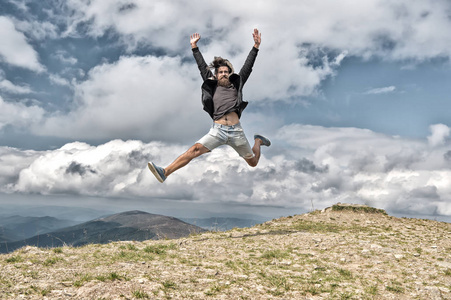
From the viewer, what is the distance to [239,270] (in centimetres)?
688

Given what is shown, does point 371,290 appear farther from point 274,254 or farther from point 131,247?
point 131,247

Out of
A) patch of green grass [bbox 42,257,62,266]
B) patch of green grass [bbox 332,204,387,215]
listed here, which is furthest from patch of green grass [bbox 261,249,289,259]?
patch of green grass [bbox 332,204,387,215]

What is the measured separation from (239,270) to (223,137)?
3.63 meters

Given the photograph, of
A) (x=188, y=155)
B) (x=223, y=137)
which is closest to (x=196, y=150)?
(x=188, y=155)

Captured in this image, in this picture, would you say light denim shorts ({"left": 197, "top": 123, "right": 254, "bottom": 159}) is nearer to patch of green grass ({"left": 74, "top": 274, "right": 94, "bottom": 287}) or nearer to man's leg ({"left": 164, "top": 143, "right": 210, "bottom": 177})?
man's leg ({"left": 164, "top": 143, "right": 210, "bottom": 177})

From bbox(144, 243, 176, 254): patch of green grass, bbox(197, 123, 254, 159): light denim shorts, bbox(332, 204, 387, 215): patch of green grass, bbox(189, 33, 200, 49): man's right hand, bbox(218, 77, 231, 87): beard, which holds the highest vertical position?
bbox(189, 33, 200, 49): man's right hand

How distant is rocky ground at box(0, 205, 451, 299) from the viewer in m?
5.45

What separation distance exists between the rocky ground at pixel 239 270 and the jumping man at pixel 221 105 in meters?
2.43

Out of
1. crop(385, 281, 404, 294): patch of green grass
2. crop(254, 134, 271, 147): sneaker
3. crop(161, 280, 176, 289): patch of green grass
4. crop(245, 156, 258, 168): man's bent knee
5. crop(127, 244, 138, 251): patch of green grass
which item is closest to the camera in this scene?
crop(161, 280, 176, 289): patch of green grass

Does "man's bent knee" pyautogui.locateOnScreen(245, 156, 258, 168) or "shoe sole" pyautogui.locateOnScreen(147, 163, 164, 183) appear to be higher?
→ "man's bent knee" pyautogui.locateOnScreen(245, 156, 258, 168)

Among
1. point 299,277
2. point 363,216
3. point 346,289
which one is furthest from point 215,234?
point 363,216

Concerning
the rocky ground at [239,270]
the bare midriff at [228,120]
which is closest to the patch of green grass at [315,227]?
the rocky ground at [239,270]

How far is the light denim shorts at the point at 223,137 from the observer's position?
9.18 meters

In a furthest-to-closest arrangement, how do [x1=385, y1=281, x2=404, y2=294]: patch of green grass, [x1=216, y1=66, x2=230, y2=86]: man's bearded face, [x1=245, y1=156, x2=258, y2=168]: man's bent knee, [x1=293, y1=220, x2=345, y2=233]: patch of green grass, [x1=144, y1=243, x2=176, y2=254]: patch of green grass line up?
1. [x1=293, y1=220, x2=345, y2=233]: patch of green grass
2. [x1=245, y1=156, x2=258, y2=168]: man's bent knee
3. [x1=216, y1=66, x2=230, y2=86]: man's bearded face
4. [x1=144, y1=243, x2=176, y2=254]: patch of green grass
5. [x1=385, y1=281, x2=404, y2=294]: patch of green grass
